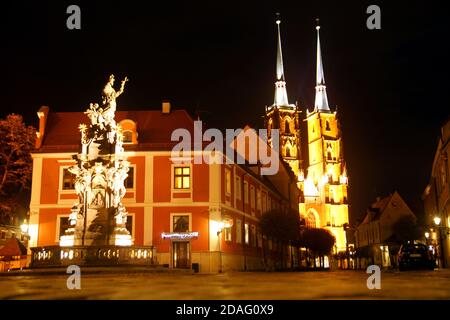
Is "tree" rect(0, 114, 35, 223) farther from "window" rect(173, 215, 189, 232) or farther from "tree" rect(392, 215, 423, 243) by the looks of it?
"tree" rect(392, 215, 423, 243)

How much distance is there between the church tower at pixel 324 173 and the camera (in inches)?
4825

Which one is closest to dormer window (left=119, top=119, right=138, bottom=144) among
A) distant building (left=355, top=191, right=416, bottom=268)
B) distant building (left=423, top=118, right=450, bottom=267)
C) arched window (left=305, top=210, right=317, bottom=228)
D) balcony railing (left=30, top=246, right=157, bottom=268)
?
balcony railing (left=30, top=246, right=157, bottom=268)

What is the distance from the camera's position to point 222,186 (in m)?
40.0

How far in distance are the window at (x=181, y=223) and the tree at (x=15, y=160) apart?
1144 centimetres

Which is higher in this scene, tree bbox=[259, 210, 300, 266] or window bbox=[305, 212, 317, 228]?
window bbox=[305, 212, 317, 228]

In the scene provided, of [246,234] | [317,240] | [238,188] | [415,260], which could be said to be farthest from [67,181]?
[317,240]

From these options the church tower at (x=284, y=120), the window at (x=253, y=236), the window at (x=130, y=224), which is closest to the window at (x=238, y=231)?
the window at (x=253, y=236)

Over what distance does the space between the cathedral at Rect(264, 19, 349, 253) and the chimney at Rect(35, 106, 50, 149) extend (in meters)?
84.7

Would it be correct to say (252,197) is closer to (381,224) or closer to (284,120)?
(381,224)

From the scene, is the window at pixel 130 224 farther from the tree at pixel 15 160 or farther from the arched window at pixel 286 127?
the arched window at pixel 286 127

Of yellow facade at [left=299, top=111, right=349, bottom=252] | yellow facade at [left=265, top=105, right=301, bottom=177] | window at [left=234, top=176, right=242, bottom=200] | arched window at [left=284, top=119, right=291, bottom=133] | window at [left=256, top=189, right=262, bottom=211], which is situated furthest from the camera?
arched window at [left=284, top=119, right=291, bottom=133]

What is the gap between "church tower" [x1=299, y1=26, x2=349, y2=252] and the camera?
123 m

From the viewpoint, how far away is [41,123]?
140 feet
